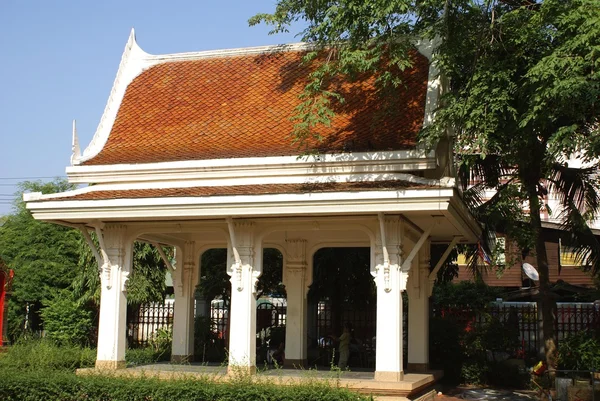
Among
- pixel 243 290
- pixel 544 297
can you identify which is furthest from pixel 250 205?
pixel 544 297

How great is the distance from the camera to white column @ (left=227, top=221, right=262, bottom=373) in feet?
47.3

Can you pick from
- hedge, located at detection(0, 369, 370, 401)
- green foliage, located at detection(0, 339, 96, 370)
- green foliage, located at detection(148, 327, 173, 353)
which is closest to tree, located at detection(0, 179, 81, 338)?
green foliage, located at detection(148, 327, 173, 353)

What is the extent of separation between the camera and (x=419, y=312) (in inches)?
684

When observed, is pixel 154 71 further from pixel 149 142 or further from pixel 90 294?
pixel 90 294

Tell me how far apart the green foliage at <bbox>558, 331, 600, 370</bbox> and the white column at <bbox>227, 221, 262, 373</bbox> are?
7.69m

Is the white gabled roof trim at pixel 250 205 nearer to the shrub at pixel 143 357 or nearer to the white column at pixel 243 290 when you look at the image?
the white column at pixel 243 290

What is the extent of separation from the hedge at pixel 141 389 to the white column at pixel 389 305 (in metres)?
1.79

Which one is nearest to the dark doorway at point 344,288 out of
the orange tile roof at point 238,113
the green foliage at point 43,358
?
the orange tile roof at point 238,113

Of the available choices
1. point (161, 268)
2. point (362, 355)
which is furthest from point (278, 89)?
point (161, 268)

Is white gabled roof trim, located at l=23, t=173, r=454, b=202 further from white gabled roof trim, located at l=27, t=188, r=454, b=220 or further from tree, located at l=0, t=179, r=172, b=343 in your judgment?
tree, located at l=0, t=179, r=172, b=343

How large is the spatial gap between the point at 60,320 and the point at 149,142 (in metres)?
10.0

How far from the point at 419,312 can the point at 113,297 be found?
271 inches

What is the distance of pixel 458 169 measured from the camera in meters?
19.5

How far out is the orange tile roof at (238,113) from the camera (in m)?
15.7
